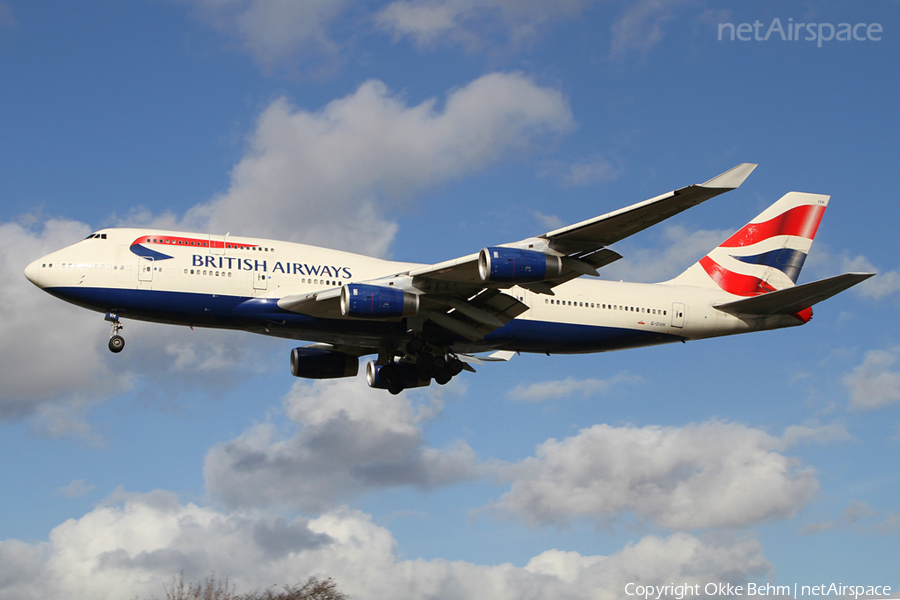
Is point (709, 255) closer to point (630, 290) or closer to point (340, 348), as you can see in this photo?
point (630, 290)

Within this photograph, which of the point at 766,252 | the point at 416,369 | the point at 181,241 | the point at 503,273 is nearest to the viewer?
the point at 503,273

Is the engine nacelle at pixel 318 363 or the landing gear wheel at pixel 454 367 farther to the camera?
the engine nacelle at pixel 318 363

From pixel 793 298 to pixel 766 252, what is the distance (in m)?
6.11

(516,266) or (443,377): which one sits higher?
(516,266)

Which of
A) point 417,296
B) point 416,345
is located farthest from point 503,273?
point 416,345

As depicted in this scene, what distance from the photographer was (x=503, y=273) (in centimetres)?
2688

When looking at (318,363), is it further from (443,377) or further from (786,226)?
(786,226)

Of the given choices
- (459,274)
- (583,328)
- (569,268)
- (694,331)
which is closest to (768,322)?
(694,331)

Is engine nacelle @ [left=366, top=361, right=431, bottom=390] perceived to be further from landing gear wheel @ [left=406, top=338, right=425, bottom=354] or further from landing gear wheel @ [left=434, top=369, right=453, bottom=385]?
landing gear wheel @ [left=406, top=338, right=425, bottom=354]

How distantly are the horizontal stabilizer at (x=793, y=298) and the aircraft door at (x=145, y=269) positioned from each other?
2195 centimetres

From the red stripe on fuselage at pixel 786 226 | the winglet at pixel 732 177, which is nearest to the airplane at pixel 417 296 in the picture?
the winglet at pixel 732 177

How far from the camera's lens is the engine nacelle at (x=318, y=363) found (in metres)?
36.9

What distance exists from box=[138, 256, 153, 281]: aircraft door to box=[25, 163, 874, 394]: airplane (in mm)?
34

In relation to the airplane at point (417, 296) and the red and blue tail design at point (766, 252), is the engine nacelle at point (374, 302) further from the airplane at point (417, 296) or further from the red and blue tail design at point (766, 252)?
the red and blue tail design at point (766, 252)
